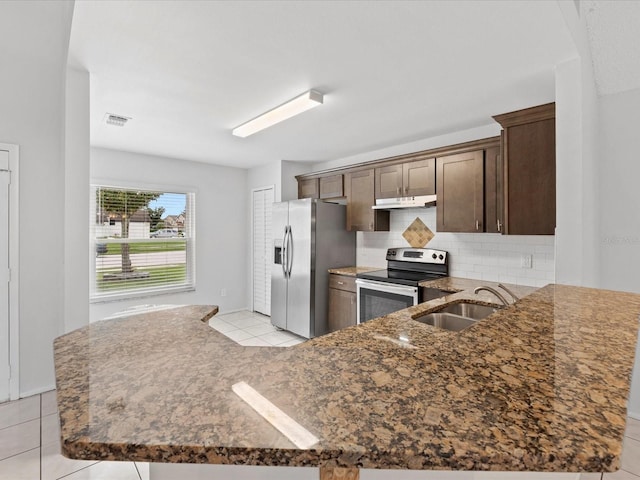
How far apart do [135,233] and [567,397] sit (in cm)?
499

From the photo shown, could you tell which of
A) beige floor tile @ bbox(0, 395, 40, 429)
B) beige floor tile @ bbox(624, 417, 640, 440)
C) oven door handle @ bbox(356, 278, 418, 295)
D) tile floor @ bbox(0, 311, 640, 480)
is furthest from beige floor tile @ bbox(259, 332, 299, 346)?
beige floor tile @ bbox(624, 417, 640, 440)

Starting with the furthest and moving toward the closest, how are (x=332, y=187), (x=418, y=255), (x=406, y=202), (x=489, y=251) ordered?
(x=332, y=187) < (x=418, y=255) < (x=406, y=202) < (x=489, y=251)

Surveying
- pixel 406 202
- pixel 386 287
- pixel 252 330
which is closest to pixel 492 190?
pixel 406 202

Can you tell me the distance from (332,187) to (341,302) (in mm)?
1573

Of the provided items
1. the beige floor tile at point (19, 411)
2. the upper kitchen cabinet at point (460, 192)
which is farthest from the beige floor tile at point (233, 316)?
the upper kitchen cabinet at point (460, 192)

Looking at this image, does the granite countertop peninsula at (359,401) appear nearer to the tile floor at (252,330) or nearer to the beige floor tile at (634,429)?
the beige floor tile at (634,429)

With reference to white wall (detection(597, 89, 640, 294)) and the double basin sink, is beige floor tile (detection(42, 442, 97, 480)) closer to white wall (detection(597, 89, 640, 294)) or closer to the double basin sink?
the double basin sink

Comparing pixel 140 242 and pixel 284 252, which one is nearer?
pixel 284 252

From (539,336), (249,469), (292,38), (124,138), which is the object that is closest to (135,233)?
(124,138)

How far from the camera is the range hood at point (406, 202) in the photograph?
3447 millimetres

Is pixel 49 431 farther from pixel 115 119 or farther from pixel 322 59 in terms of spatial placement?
pixel 322 59

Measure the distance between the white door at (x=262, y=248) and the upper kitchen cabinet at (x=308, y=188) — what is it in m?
0.46

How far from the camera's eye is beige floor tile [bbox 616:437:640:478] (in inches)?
77.5

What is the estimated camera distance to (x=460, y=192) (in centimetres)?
324
